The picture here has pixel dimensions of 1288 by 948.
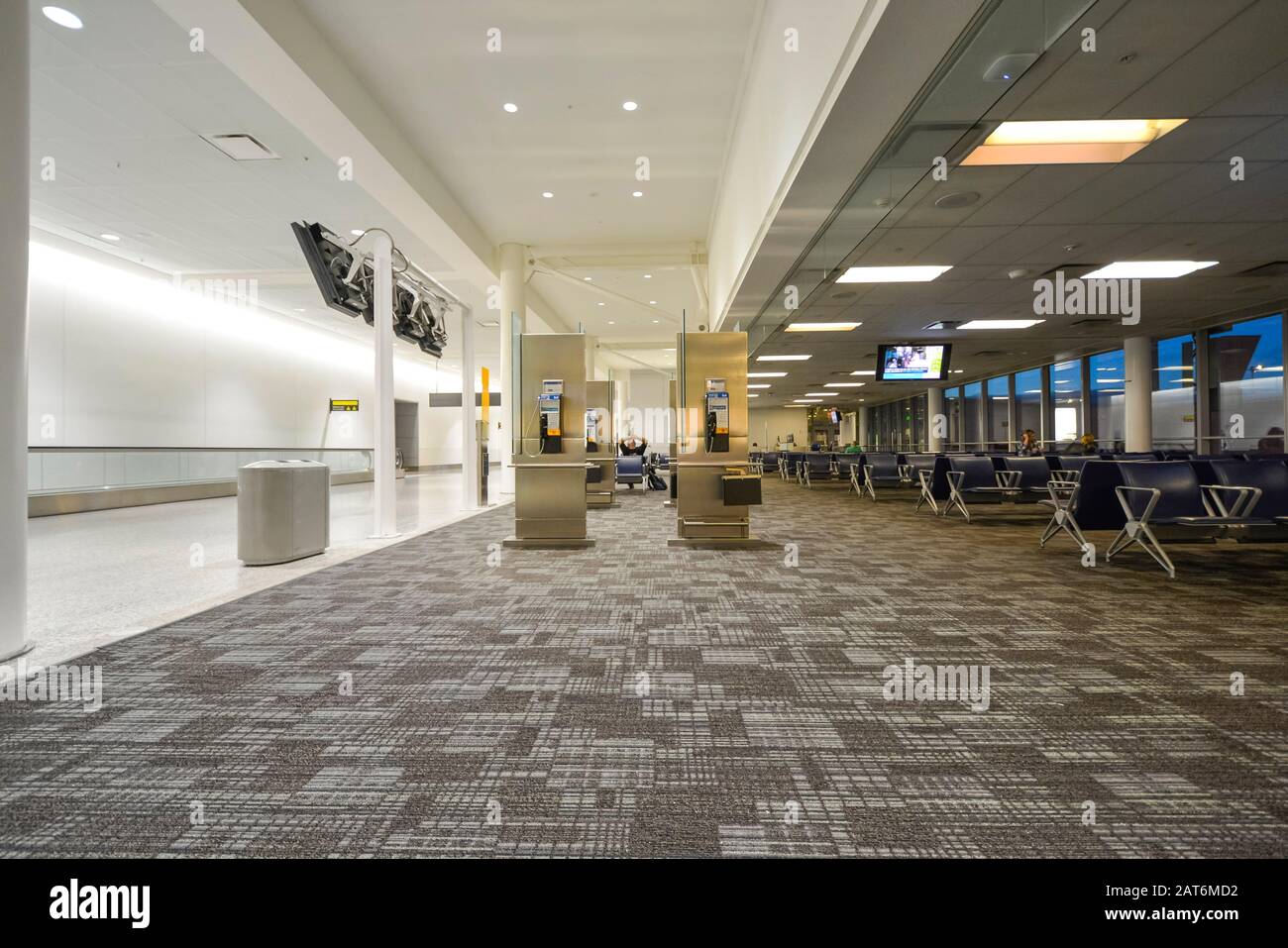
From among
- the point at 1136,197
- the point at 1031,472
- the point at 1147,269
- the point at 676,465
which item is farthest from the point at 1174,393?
the point at 676,465

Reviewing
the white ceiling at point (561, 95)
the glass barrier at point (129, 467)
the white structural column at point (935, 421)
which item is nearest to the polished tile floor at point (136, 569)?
the glass barrier at point (129, 467)

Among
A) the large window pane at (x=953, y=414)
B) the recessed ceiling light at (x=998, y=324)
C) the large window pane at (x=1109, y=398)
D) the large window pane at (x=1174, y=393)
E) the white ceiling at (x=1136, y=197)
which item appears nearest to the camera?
the white ceiling at (x=1136, y=197)

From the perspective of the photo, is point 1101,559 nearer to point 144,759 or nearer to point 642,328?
point 144,759

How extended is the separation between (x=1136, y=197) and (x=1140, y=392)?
9.41 metres

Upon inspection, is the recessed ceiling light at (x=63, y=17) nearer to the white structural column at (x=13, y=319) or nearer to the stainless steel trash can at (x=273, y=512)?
the white structural column at (x=13, y=319)

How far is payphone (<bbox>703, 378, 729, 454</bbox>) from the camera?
22.5ft

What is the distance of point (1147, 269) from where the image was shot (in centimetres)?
840

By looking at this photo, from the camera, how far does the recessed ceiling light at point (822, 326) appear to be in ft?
39.5

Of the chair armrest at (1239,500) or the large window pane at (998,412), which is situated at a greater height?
the large window pane at (998,412)

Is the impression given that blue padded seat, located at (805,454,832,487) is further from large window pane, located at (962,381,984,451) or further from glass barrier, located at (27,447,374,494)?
glass barrier, located at (27,447,374,494)

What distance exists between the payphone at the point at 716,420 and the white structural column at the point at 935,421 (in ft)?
58.4

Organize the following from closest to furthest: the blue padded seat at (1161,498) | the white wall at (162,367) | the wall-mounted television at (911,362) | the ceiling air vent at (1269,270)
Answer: the blue padded seat at (1161,498) < the ceiling air vent at (1269,270) < the white wall at (162,367) < the wall-mounted television at (911,362)

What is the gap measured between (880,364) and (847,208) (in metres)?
7.55

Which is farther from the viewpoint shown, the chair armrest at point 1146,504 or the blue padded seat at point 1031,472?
the blue padded seat at point 1031,472
